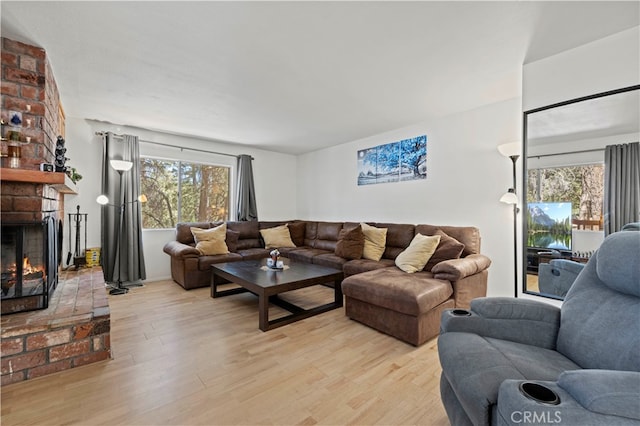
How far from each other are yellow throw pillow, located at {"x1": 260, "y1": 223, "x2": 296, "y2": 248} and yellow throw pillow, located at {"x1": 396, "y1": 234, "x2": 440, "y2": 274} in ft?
7.87

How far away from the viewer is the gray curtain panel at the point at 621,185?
1.97 m

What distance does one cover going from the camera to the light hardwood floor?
151 cm

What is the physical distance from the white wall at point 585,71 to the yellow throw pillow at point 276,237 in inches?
140

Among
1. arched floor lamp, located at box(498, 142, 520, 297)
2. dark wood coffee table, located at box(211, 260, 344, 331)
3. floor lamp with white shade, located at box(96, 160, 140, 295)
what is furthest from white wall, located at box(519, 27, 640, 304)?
floor lamp with white shade, located at box(96, 160, 140, 295)

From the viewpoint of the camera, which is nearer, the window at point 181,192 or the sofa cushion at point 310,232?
the window at point 181,192

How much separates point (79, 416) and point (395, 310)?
7.08ft

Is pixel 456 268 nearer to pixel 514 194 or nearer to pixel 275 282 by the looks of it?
pixel 514 194

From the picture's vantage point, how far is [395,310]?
2.40 meters

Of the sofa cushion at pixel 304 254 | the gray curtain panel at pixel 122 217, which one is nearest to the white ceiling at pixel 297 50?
the gray curtain panel at pixel 122 217

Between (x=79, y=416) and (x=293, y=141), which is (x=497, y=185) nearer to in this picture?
(x=293, y=141)

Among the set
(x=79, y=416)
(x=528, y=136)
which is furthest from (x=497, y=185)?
(x=79, y=416)

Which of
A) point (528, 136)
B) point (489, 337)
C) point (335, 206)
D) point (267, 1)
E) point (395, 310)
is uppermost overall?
point (267, 1)

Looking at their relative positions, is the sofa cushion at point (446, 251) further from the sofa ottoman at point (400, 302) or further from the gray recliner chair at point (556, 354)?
the gray recliner chair at point (556, 354)

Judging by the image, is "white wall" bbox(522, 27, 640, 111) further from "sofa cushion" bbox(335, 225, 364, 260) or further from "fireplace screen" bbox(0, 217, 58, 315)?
"fireplace screen" bbox(0, 217, 58, 315)
